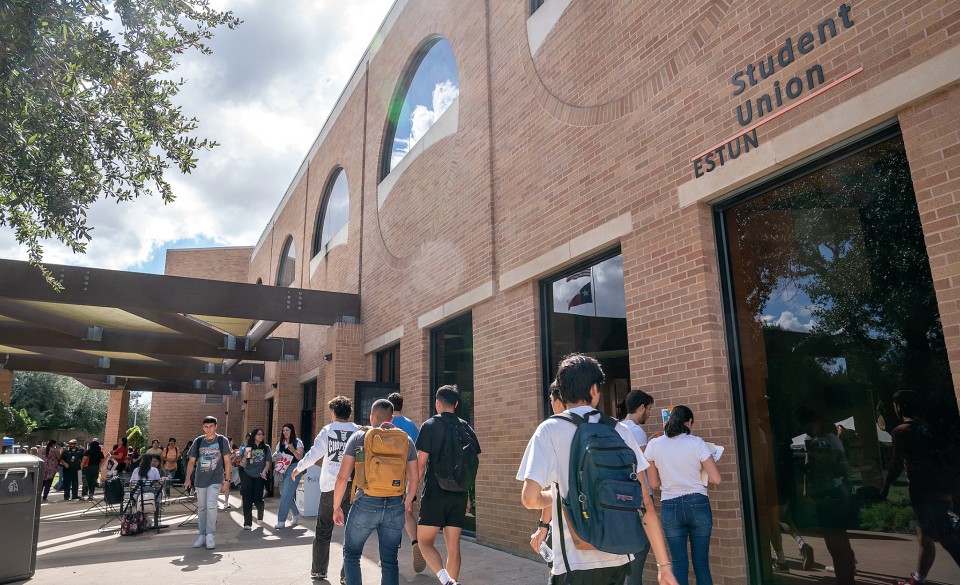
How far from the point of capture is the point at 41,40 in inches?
215

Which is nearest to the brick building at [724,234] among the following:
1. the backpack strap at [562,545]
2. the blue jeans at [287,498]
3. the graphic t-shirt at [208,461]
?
the backpack strap at [562,545]

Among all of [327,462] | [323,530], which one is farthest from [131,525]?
[327,462]

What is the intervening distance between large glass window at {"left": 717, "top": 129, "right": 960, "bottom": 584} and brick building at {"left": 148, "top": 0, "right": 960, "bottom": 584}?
0.05ft

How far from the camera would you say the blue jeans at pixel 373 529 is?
486 centimetres

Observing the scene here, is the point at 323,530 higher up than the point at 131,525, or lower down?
higher up

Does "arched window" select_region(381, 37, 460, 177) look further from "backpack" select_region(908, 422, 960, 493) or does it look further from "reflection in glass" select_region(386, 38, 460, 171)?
"backpack" select_region(908, 422, 960, 493)

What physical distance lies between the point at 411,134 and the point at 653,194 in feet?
25.0

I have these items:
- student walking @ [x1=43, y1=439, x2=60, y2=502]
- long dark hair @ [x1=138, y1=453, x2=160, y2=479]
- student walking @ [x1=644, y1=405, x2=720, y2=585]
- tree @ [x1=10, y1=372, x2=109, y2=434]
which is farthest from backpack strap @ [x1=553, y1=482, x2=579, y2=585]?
tree @ [x1=10, y1=372, x2=109, y2=434]

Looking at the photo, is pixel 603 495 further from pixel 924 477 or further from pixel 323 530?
pixel 323 530

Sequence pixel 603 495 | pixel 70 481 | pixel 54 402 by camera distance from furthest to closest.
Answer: pixel 54 402 → pixel 70 481 → pixel 603 495

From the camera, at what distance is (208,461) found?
28.7 feet

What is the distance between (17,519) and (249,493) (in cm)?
423

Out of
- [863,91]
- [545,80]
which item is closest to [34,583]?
[545,80]

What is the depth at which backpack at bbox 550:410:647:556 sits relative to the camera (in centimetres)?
262
